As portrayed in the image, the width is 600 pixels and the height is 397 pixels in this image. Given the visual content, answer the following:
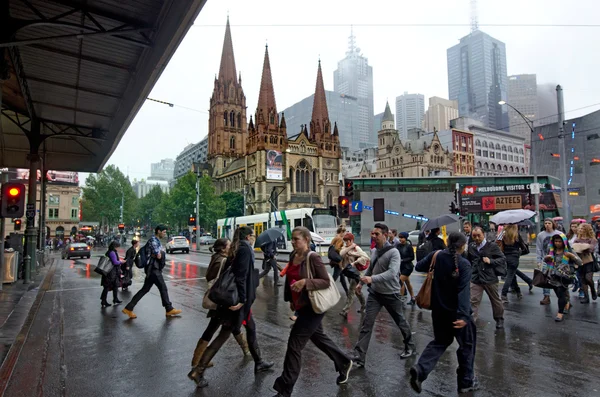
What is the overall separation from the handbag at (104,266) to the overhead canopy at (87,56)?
Answer: 442cm

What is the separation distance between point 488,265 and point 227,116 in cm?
9575

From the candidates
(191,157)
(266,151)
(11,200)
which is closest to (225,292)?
(11,200)

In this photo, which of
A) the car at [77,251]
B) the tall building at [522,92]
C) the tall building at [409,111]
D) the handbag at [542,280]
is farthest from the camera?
the tall building at [409,111]

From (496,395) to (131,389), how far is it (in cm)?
381

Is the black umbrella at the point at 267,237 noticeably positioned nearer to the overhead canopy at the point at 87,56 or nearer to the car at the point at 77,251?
the overhead canopy at the point at 87,56

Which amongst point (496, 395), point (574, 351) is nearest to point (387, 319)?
point (574, 351)

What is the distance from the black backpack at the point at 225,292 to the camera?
15.0 feet

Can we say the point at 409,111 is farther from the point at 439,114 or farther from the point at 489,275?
the point at 489,275

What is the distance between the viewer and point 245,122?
3996 inches

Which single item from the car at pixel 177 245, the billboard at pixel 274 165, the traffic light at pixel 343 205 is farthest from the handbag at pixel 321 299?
the billboard at pixel 274 165

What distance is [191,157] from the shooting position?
162 metres

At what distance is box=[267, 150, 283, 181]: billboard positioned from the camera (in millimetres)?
80625

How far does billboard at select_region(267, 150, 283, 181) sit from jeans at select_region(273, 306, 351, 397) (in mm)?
76175

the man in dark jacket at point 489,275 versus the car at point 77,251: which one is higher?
the man in dark jacket at point 489,275
